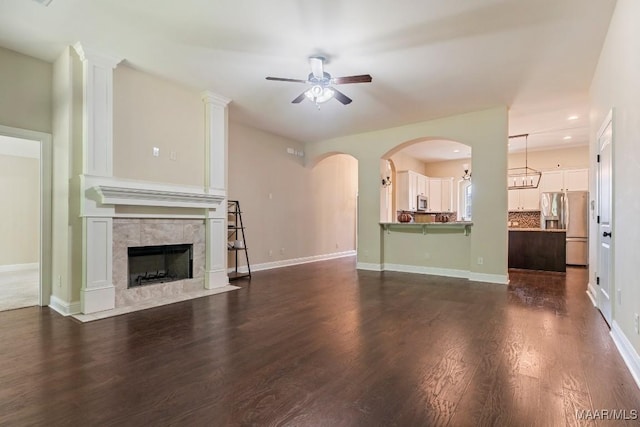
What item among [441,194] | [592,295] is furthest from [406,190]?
[592,295]

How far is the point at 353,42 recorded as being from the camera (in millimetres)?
3586

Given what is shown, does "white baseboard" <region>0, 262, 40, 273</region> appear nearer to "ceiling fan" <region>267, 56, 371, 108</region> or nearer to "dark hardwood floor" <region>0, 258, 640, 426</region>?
"dark hardwood floor" <region>0, 258, 640, 426</region>

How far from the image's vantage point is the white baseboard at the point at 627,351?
2.25m

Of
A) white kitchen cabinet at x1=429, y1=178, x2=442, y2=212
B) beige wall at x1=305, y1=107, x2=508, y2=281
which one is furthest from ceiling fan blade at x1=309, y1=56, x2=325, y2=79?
white kitchen cabinet at x1=429, y1=178, x2=442, y2=212

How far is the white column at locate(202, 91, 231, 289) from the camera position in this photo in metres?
5.07

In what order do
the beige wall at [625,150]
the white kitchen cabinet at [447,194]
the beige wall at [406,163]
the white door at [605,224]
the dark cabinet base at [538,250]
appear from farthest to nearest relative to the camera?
the white kitchen cabinet at [447,194]
the beige wall at [406,163]
the dark cabinet base at [538,250]
the white door at [605,224]
the beige wall at [625,150]

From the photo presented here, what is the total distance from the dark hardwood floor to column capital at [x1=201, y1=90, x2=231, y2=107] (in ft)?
9.99

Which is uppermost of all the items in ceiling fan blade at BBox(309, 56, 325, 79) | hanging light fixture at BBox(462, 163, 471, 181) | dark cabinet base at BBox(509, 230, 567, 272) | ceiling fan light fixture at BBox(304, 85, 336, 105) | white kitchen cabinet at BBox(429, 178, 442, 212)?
ceiling fan blade at BBox(309, 56, 325, 79)

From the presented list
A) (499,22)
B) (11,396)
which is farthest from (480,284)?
(11,396)

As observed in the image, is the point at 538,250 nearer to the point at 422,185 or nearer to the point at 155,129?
the point at 422,185

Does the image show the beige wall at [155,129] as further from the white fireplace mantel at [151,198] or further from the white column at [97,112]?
the white fireplace mantel at [151,198]

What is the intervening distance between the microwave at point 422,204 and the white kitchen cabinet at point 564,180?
292cm

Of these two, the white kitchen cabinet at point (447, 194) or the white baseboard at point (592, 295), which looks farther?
the white kitchen cabinet at point (447, 194)

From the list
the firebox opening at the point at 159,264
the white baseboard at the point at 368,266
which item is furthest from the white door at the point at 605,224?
the firebox opening at the point at 159,264
